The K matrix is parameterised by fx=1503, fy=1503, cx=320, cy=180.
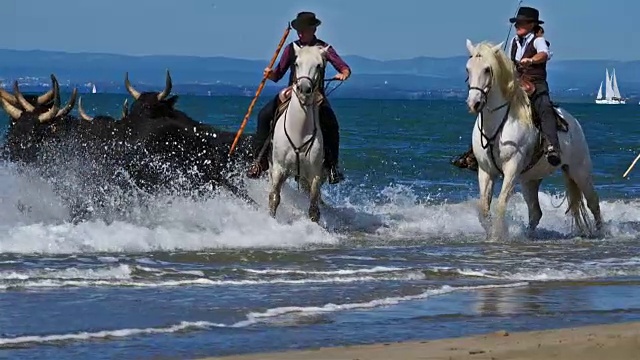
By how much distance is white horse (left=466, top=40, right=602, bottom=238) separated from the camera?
13.8 m

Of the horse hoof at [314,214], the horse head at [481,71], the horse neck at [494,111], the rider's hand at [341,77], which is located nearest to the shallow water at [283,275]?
the horse hoof at [314,214]

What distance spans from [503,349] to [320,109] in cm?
687

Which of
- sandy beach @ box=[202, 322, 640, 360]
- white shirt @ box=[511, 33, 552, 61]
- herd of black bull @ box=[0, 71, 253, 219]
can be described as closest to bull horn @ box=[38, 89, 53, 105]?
herd of black bull @ box=[0, 71, 253, 219]

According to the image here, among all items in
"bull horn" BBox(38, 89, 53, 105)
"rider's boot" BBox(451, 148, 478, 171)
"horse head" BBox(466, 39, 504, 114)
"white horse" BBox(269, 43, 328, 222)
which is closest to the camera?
"horse head" BBox(466, 39, 504, 114)

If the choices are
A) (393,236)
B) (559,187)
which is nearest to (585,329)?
(393,236)

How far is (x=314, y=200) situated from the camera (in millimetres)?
14953

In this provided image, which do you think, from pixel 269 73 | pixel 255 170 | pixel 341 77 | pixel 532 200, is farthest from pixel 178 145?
pixel 532 200

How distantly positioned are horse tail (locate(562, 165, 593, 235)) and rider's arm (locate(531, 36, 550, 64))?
1710mm

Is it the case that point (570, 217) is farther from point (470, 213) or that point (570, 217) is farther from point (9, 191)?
point (9, 191)

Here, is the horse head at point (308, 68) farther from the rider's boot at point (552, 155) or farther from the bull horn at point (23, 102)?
the bull horn at point (23, 102)

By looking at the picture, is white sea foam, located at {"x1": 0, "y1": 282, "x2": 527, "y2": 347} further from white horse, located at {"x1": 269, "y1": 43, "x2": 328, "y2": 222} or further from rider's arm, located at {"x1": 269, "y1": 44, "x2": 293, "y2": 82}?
rider's arm, located at {"x1": 269, "y1": 44, "x2": 293, "y2": 82}

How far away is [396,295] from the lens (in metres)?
10.7

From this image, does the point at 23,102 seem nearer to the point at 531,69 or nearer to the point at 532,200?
the point at 532,200

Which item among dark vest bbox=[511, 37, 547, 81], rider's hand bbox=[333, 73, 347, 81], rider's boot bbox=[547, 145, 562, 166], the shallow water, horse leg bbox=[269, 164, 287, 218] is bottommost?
the shallow water
